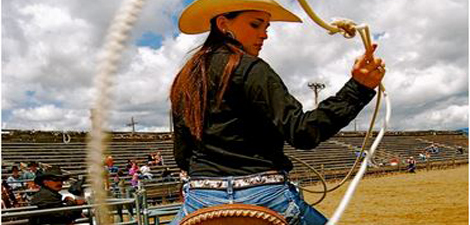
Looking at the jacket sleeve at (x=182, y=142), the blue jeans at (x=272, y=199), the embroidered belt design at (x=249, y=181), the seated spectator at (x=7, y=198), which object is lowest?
the seated spectator at (x=7, y=198)

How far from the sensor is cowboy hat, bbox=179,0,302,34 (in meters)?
1.60

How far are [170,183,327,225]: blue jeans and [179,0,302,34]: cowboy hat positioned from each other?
20.4 inches

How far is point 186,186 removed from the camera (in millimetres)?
1616

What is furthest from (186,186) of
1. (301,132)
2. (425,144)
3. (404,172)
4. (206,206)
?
(425,144)

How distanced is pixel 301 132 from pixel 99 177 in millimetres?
579

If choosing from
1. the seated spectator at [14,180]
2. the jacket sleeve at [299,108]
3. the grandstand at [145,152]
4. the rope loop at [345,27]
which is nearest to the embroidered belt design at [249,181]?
the jacket sleeve at [299,108]

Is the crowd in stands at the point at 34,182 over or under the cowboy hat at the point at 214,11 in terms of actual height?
under

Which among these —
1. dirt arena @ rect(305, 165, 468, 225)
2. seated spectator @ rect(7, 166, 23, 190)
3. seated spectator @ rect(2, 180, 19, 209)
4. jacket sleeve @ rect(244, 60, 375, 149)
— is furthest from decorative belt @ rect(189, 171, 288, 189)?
seated spectator @ rect(7, 166, 23, 190)

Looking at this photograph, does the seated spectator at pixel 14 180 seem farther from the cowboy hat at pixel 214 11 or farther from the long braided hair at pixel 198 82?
the long braided hair at pixel 198 82

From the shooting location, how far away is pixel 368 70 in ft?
4.58

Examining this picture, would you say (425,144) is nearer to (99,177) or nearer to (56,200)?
(56,200)

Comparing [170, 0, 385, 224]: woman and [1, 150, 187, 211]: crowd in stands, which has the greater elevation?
[170, 0, 385, 224]: woman

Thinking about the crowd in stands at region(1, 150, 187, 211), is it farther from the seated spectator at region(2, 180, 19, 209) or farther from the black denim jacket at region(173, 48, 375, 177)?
the black denim jacket at region(173, 48, 375, 177)

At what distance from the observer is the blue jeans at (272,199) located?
1440mm
